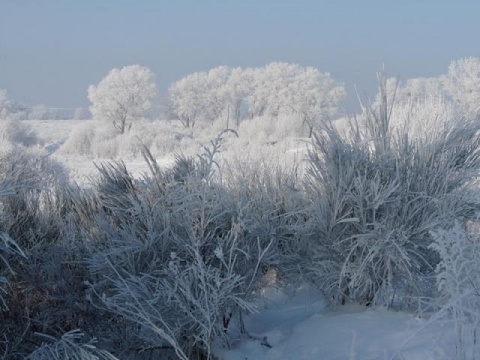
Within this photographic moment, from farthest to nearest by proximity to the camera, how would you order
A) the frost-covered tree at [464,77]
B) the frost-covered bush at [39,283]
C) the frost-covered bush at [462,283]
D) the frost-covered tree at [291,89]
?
the frost-covered tree at [291,89] < the frost-covered tree at [464,77] < the frost-covered bush at [39,283] < the frost-covered bush at [462,283]

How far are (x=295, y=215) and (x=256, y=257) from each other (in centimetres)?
74

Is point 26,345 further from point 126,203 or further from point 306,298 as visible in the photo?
point 306,298

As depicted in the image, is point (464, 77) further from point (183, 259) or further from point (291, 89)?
point (183, 259)

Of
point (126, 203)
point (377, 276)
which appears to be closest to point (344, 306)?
point (377, 276)

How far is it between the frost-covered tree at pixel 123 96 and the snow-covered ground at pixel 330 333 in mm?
57069

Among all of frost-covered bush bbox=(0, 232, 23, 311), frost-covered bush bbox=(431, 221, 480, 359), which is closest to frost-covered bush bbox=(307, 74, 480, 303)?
frost-covered bush bbox=(431, 221, 480, 359)

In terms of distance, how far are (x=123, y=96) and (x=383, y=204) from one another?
206 ft

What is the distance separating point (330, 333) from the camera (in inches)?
190

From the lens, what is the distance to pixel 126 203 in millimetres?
6012

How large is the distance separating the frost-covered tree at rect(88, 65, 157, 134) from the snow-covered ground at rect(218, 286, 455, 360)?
57069 mm

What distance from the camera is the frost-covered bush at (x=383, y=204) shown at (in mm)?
5070

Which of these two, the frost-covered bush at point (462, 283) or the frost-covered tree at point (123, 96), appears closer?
the frost-covered bush at point (462, 283)

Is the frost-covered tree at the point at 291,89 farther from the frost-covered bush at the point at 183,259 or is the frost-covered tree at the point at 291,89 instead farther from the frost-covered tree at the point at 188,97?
the frost-covered bush at the point at 183,259

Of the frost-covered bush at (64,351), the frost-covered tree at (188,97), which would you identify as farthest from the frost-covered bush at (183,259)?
the frost-covered tree at (188,97)
